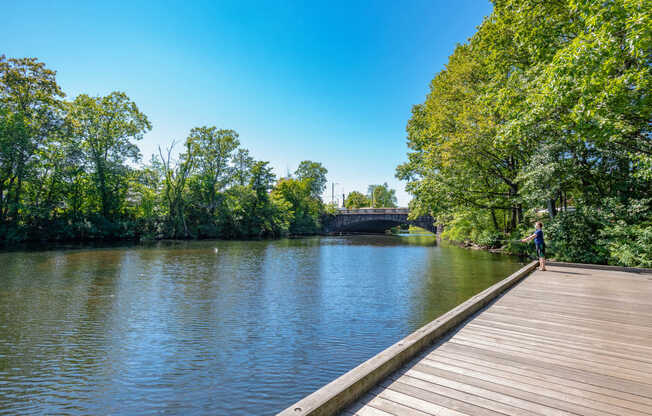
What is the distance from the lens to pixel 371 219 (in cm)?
5653

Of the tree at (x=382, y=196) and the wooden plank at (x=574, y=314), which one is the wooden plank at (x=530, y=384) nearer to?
the wooden plank at (x=574, y=314)

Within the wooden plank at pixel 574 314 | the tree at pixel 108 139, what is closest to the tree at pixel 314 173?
the tree at pixel 108 139

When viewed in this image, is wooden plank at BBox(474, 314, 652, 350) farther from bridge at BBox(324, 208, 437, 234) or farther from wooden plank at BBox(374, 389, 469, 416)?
bridge at BBox(324, 208, 437, 234)

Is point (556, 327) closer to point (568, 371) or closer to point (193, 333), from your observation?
point (568, 371)

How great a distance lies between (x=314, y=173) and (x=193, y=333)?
65.0 meters

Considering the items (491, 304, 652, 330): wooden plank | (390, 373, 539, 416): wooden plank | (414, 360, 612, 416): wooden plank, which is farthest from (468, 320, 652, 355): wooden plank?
(390, 373, 539, 416): wooden plank

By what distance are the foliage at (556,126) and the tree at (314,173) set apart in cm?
4595

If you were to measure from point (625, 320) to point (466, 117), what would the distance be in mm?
15374

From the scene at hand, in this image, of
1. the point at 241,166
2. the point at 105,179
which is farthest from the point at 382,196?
the point at 105,179

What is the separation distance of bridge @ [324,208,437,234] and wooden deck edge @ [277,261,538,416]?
49.1m

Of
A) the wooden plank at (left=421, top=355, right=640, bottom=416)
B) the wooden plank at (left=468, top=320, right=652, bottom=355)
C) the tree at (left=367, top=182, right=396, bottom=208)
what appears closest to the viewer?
the wooden plank at (left=421, top=355, right=640, bottom=416)

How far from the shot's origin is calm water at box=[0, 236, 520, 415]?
462cm

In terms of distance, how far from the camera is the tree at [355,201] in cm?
8974

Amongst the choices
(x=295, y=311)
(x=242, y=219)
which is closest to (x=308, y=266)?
(x=295, y=311)
